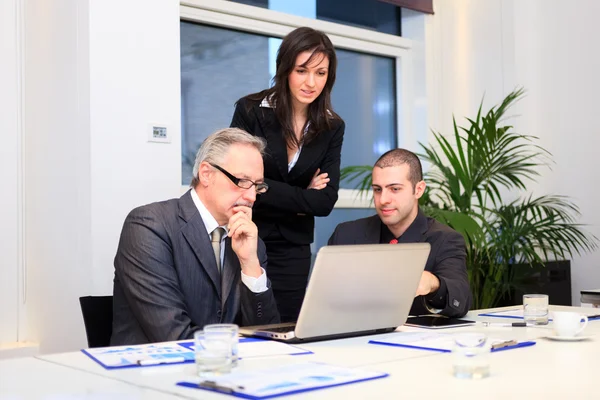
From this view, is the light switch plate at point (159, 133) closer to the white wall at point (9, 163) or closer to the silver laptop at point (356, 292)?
the white wall at point (9, 163)

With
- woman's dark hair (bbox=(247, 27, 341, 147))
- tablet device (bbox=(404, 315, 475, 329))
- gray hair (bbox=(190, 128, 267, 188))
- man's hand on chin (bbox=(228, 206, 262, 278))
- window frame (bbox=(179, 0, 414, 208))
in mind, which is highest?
window frame (bbox=(179, 0, 414, 208))

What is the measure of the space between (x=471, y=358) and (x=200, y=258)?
3.35ft

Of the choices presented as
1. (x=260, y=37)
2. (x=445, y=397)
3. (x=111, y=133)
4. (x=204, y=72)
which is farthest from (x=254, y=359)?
(x=260, y=37)

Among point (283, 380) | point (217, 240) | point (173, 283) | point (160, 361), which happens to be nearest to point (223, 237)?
point (217, 240)

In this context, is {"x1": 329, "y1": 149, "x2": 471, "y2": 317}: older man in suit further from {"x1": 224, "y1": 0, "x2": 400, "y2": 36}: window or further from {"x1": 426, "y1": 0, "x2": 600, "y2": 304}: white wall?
{"x1": 426, "y1": 0, "x2": 600, "y2": 304}: white wall

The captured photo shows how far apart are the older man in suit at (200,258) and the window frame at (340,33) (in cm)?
177

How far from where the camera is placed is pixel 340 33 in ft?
16.6

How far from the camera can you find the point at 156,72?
3318 mm

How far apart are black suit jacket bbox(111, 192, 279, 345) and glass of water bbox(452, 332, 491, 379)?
0.85 meters

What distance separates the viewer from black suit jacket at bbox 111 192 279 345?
2109mm

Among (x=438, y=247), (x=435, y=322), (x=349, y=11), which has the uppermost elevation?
(x=349, y=11)

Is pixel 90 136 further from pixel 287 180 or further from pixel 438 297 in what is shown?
pixel 438 297

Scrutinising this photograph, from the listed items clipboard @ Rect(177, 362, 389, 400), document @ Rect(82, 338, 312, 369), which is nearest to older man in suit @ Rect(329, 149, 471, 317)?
document @ Rect(82, 338, 312, 369)

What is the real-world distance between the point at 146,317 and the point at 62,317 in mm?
1361
